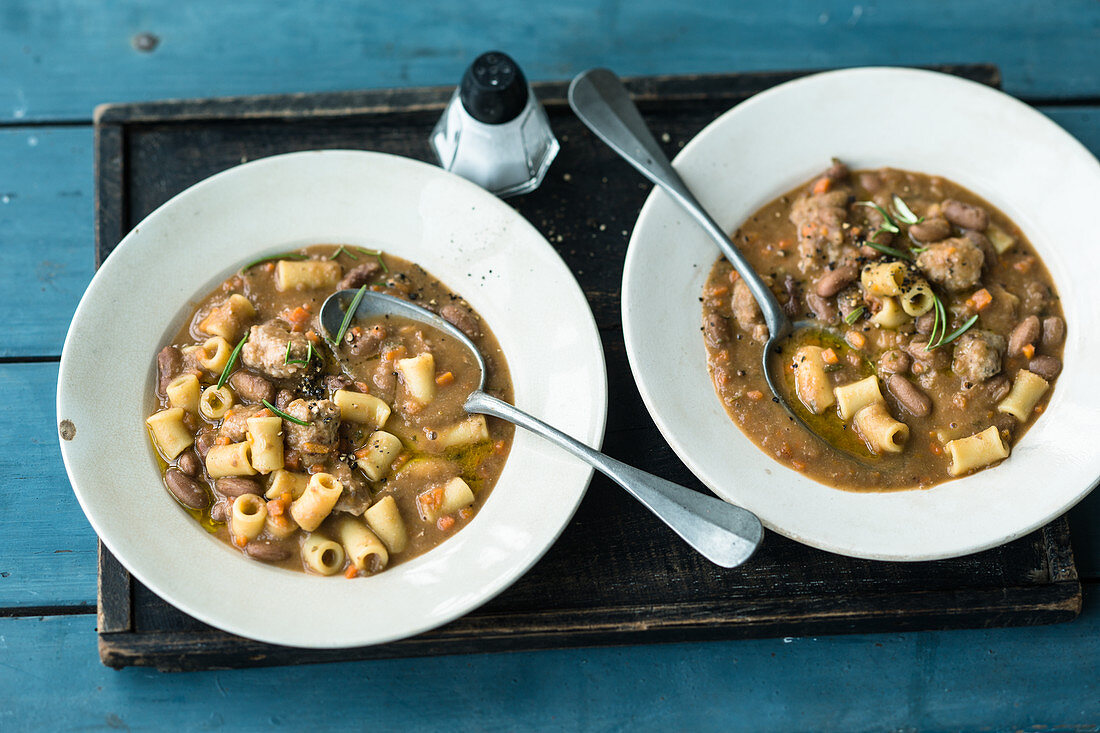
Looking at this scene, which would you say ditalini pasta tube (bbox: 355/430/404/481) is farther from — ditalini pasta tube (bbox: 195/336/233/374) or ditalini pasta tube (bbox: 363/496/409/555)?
ditalini pasta tube (bbox: 195/336/233/374)

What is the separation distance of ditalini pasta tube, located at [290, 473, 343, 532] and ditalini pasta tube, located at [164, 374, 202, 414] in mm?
619

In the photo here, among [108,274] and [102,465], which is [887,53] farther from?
[102,465]

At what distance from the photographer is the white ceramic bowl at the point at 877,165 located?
3.56 m

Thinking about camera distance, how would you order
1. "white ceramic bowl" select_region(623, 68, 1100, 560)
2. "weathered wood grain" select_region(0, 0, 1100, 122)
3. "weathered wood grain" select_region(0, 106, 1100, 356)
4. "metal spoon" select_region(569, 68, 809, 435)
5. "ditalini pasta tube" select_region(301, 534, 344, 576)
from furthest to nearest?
"weathered wood grain" select_region(0, 0, 1100, 122) → "weathered wood grain" select_region(0, 106, 1100, 356) → "metal spoon" select_region(569, 68, 809, 435) → "white ceramic bowl" select_region(623, 68, 1100, 560) → "ditalini pasta tube" select_region(301, 534, 344, 576)

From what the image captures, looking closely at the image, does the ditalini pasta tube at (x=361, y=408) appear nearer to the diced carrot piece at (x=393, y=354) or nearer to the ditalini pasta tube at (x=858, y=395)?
the diced carrot piece at (x=393, y=354)

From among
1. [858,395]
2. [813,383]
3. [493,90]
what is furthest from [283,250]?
[858,395]

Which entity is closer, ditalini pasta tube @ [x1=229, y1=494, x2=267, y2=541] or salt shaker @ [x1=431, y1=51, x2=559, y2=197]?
ditalini pasta tube @ [x1=229, y1=494, x2=267, y2=541]

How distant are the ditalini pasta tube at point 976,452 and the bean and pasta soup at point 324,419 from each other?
180cm

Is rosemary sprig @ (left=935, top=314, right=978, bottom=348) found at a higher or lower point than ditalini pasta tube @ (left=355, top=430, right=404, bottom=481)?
higher

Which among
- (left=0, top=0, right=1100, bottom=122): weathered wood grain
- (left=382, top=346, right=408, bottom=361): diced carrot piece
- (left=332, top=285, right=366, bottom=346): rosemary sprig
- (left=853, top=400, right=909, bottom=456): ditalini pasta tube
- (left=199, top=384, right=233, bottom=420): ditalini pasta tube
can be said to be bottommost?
(left=853, top=400, right=909, bottom=456): ditalini pasta tube

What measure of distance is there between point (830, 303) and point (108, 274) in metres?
3.02

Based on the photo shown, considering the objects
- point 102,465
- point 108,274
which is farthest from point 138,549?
point 108,274

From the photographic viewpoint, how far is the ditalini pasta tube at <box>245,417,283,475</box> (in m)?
3.52

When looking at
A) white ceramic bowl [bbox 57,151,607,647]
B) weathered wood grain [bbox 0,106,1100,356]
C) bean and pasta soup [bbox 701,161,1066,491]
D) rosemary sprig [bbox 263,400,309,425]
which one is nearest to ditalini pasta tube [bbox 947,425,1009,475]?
bean and pasta soup [bbox 701,161,1066,491]
